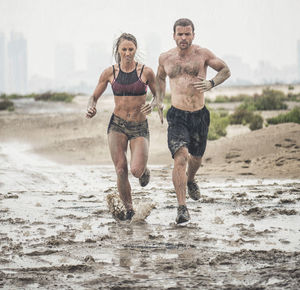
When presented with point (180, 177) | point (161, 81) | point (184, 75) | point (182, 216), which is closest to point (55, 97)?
point (161, 81)

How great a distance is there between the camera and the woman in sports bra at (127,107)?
22.0 feet

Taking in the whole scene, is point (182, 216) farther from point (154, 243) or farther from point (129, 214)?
point (154, 243)

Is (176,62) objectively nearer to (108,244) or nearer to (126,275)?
(108,244)

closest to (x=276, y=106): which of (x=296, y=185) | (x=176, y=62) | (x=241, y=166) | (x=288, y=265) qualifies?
(x=241, y=166)

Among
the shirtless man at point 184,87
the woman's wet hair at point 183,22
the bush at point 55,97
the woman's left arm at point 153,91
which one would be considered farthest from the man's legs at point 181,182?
the bush at point 55,97

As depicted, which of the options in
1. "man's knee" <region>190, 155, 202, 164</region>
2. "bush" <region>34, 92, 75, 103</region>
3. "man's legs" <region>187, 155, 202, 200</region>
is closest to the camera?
"man's knee" <region>190, 155, 202, 164</region>

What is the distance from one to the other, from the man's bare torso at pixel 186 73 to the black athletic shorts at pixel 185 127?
70 millimetres

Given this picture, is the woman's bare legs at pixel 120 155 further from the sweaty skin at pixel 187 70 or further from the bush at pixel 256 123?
the bush at pixel 256 123

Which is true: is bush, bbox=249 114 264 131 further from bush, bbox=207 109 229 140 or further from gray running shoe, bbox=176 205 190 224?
gray running shoe, bbox=176 205 190 224

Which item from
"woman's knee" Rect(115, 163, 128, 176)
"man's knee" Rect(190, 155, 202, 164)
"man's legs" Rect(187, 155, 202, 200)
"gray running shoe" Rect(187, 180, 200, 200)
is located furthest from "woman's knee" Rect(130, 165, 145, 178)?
"gray running shoe" Rect(187, 180, 200, 200)

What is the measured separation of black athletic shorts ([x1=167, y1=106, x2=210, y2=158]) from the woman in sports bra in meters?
0.31

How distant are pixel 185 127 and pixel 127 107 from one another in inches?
27.9

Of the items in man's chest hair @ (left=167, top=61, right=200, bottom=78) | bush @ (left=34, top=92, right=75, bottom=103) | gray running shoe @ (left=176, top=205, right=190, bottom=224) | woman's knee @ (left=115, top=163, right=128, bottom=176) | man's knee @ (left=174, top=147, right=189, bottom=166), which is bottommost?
bush @ (left=34, top=92, right=75, bottom=103)

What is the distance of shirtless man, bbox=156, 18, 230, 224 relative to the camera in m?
6.68
